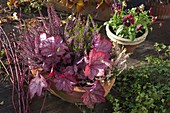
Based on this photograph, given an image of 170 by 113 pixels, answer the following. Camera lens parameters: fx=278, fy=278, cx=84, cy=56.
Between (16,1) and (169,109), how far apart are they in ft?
7.66

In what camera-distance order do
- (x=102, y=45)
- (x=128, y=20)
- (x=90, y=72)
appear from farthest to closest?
(x=128, y=20) → (x=102, y=45) → (x=90, y=72)

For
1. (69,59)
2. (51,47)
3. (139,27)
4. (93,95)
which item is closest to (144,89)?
(139,27)

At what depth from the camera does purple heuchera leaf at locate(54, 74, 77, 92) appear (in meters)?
2.15

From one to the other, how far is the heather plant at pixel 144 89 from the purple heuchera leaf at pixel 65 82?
503mm

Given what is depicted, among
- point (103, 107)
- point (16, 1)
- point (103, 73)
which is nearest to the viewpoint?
point (103, 73)

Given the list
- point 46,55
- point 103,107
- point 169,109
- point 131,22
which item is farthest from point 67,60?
point 169,109

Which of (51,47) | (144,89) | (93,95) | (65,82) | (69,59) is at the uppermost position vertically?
(51,47)

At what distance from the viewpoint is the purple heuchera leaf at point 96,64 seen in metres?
2.11

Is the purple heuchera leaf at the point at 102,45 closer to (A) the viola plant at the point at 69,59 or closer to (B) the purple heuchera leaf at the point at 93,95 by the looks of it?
(A) the viola plant at the point at 69,59

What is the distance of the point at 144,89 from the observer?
8.79ft

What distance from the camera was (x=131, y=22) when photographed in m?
2.68

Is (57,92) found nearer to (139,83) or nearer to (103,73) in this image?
(103,73)

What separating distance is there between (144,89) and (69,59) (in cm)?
86

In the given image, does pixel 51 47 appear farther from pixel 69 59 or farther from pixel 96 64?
pixel 96 64
